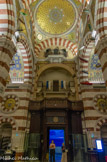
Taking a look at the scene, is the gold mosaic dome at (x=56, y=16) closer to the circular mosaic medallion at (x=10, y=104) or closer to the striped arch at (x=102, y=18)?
the striped arch at (x=102, y=18)

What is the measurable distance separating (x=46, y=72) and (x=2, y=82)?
7100 mm

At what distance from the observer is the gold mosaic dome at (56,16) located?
448 inches

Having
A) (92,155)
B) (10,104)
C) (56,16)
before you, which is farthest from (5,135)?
(56,16)

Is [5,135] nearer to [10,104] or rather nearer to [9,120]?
[9,120]

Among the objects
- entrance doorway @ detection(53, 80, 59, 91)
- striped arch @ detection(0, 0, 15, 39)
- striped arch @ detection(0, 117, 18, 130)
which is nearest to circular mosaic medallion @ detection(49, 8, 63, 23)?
striped arch @ detection(0, 0, 15, 39)

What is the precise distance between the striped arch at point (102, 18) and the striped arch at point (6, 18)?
188 inches

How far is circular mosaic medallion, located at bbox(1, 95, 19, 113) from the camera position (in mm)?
9178

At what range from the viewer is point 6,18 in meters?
6.30

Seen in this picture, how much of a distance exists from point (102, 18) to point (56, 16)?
706cm

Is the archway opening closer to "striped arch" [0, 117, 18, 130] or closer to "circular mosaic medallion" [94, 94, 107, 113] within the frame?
"striped arch" [0, 117, 18, 130]

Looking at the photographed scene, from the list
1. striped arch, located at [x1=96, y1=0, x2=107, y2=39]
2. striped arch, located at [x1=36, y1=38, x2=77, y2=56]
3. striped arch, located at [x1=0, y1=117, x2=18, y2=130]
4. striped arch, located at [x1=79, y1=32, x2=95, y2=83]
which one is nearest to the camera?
striped arch, located at [x1=96, y1=0, x2=107, y2=39]

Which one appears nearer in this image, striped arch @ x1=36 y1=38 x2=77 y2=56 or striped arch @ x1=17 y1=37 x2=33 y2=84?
striped arch @ x1=17 y1=37 x2=33 y2=84

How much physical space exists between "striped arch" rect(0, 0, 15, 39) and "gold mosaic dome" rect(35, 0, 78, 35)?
232 inches

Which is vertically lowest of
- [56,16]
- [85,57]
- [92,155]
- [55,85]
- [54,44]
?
[92,155]
